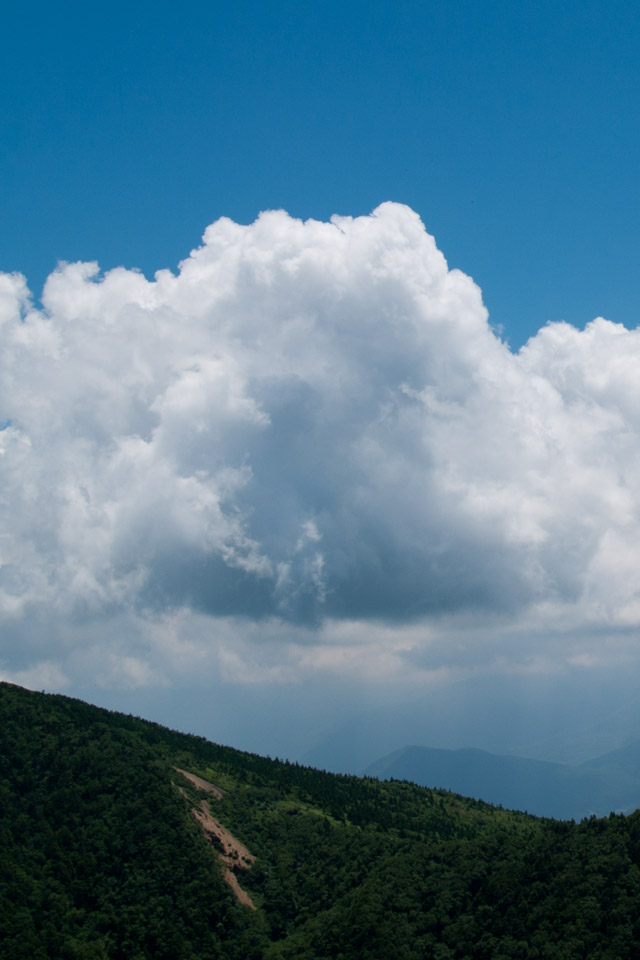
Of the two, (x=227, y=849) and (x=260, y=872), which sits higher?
(x=227, y=849)

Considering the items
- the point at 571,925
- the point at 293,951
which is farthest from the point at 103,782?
the point at 571,925

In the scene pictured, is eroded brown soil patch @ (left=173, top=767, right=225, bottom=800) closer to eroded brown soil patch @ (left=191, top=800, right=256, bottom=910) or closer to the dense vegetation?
the dense vegetation

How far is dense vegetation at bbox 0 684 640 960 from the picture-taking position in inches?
3639

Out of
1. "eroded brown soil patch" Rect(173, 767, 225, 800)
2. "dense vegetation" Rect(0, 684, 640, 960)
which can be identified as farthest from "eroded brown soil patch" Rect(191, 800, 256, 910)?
"eroded brown soil patch" Rect(173, 767, 225, 800)

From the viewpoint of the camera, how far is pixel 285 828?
136875 millimetres

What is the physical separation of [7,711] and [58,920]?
50.9 meters

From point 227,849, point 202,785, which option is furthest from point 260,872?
point 202,785

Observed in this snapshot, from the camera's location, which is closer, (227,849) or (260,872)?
(260,872)

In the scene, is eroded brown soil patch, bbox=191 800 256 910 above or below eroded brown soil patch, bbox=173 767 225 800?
below

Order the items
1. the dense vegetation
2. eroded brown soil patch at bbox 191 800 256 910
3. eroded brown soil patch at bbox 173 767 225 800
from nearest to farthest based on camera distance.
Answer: the dense vegetation → eroded brown soil patch at bbox 191 800 256 910 → eroded brown soil patch at bbox 173 767 225 800

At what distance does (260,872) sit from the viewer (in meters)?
122

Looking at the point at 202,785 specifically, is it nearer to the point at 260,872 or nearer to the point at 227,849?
the point at 227,849

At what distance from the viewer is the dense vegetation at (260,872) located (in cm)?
9244

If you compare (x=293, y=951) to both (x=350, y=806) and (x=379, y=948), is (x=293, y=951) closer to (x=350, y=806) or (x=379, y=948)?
(x=379, y=948)
